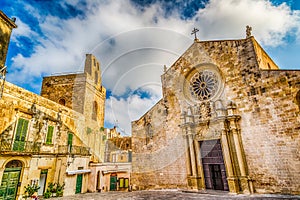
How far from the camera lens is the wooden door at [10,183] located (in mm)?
9477

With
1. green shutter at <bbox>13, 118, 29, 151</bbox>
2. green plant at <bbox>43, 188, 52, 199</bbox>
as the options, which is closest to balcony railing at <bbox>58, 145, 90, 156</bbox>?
green plant at <bbox>43, 188, 52, 199</bbox>

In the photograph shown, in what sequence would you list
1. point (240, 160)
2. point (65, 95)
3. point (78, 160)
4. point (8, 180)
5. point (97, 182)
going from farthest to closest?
point (65, 95), point (97, 182), point (78, 160), point (8, 180), point (240, 160)

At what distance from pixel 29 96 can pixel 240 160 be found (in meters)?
13.2

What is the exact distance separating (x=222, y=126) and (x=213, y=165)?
8.23 ft

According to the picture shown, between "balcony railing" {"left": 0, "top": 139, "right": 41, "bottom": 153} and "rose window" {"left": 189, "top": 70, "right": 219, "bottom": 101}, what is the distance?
36.0ft

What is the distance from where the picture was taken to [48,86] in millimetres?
18906

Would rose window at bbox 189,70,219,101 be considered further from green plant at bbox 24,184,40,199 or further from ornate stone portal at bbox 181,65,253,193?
green plant at bbox 24,184,40,199

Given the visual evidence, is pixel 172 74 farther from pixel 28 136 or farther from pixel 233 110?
pixel 28 136

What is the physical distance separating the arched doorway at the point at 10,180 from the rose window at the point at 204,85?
11595 mm

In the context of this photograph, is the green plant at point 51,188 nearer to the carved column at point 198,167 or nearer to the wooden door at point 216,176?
the carved column at point 198,167

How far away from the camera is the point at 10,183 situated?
9898mm

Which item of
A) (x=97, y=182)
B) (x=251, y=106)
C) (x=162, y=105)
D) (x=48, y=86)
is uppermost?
(x=48, y=86)

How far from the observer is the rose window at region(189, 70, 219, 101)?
1139 cm

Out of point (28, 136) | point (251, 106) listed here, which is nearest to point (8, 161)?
point (28, 136)
